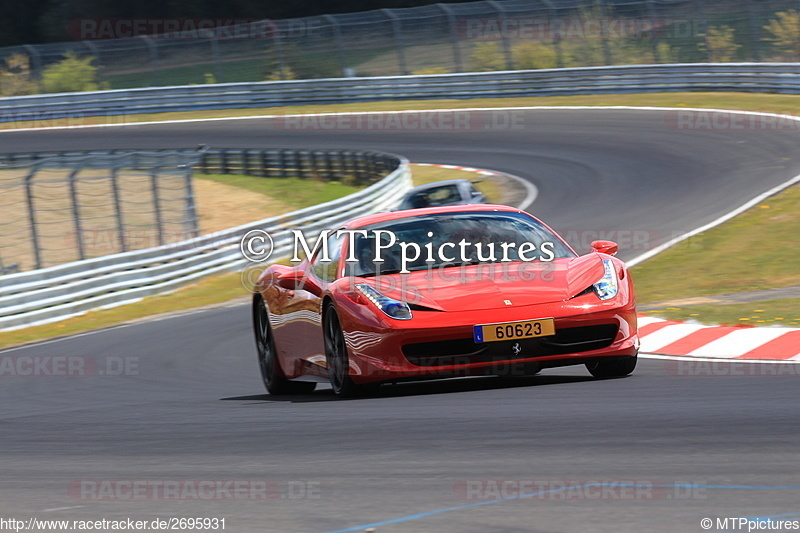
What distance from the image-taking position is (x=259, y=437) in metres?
6.10

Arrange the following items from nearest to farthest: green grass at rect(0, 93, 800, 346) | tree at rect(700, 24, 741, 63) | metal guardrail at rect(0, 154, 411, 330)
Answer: green grass at rect(0, 93, 800, 346) < metal guardrail at rect(0, 154, 411, 330) < tree at rect(700, 24, 741, 63)

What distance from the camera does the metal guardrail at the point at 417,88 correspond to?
32.4 m

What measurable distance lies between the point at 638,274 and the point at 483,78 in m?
23.4

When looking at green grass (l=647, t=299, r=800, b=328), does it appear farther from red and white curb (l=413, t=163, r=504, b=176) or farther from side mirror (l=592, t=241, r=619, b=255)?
red and white curb (l=413, t=163, r=504, b=176)

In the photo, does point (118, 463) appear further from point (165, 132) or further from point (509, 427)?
point (165, 132)

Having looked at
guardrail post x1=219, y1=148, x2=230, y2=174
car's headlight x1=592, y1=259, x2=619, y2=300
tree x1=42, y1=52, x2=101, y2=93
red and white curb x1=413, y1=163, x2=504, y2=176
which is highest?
car's headlight x1=592, y1=259, x2=619, y2=300

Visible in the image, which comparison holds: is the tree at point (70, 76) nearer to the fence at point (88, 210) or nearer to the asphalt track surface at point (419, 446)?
the fence at point (88, 210)

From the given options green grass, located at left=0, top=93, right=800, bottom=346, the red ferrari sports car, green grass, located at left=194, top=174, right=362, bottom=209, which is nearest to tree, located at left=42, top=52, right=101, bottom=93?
green grass, located at left=194, top=174, right=362, bottom=209

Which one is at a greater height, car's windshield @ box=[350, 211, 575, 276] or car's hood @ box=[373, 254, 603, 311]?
car's windshield @ box=[350, 211, 575, 276]

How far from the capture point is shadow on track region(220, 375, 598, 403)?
7.32 meters

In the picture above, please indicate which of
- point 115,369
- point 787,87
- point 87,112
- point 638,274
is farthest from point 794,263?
point 87,112

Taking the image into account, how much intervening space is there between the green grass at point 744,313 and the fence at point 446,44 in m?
23.6

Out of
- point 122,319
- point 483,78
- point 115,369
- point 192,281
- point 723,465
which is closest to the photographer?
point 723,465

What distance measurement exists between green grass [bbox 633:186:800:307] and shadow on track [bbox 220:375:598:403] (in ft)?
15.0
